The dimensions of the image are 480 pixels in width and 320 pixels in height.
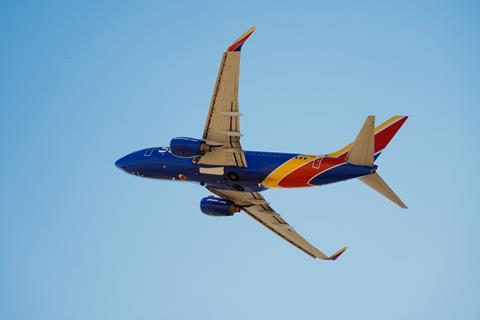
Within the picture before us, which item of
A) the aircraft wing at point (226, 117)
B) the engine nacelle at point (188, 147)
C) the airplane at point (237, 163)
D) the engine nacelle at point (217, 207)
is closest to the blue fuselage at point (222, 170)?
the airplane at point (237, 163)

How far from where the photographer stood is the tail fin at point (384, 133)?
191 ft

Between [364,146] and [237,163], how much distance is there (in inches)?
395

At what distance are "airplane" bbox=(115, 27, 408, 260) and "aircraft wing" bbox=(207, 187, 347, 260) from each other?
0.09 m

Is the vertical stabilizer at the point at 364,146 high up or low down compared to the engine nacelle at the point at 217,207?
down

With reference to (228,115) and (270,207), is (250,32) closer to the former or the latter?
(228,115)

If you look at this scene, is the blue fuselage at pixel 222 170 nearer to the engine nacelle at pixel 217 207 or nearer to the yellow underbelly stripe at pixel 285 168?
the yellow underbelly stripe at pixel 285 168

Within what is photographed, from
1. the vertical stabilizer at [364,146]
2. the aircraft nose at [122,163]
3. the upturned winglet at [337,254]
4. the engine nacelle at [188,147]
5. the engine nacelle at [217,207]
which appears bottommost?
the upturned winglet at [337,254]

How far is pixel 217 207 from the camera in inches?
2697

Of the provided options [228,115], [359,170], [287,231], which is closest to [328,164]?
[359,170]

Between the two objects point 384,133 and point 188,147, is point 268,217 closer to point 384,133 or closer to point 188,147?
point 188,147

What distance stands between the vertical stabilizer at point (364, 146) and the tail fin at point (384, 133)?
1988 millimetres

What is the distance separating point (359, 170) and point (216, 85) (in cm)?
1180

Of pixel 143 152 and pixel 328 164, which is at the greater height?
pixel 143 152

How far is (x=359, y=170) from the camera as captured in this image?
55812 mm
